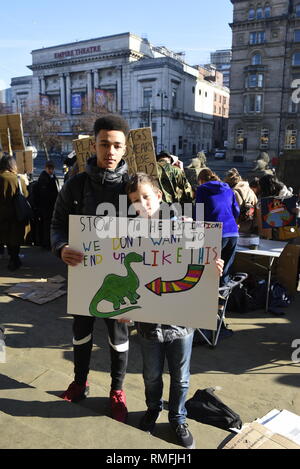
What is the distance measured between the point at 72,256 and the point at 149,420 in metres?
1.21

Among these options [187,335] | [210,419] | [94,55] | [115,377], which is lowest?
[210,419]

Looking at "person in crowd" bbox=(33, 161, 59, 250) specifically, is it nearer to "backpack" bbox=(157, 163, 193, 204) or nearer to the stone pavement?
the stone pavement

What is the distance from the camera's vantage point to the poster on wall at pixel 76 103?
206ft

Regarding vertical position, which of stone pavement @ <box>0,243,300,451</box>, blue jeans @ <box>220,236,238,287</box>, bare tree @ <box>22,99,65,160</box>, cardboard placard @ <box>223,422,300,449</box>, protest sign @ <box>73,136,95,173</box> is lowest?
stone pavement @ <box>0,243,300,451</box>

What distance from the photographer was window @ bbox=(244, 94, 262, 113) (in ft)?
155

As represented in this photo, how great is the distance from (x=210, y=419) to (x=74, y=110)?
215 feet

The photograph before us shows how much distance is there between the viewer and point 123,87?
59844mm

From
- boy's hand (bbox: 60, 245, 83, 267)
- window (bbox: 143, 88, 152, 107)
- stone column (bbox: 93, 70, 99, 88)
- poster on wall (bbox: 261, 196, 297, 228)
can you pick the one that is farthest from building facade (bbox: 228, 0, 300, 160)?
boy's hand (bbox: 60, 245, 83, 267)

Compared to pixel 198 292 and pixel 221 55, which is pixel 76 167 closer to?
pixel 198 292

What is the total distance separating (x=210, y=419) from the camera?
2.69 m

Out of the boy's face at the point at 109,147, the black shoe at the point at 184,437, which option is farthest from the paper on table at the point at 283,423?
the boy's face at the point at 109,147

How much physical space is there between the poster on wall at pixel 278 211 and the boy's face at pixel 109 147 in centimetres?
354

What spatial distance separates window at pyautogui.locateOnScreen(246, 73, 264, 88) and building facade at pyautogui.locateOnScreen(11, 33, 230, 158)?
46.4 feet

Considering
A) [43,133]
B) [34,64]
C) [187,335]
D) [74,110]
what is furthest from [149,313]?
[34,64]
